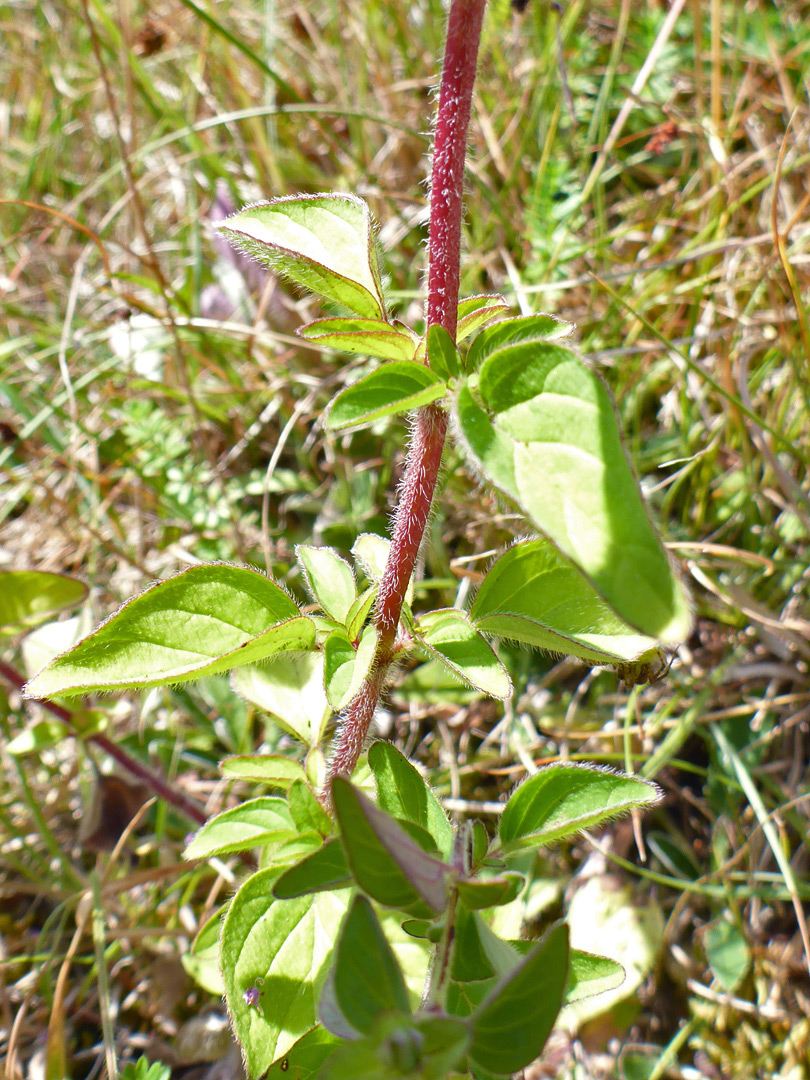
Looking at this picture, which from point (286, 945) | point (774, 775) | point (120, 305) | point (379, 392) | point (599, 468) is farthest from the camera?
point (120, 305)

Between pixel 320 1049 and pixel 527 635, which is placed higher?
pixel 527 635

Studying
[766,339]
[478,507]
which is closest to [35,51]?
[478,507]

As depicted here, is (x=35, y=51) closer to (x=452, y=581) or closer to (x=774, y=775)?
(x=452, y=581)

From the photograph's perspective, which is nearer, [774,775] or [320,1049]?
[320,1049]

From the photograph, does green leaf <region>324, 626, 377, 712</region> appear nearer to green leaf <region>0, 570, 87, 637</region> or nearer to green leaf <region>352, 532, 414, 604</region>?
green leaf <region>352, 532, 414, 604</region>

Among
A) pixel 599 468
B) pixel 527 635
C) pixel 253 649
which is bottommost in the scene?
pixel 527 635

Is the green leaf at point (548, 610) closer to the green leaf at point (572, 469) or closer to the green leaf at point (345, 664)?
the green leaf at point (345, 664)

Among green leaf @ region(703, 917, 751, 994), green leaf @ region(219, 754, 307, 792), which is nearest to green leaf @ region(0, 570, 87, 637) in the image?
green leaf @ region(219, 754, 307, 792)
